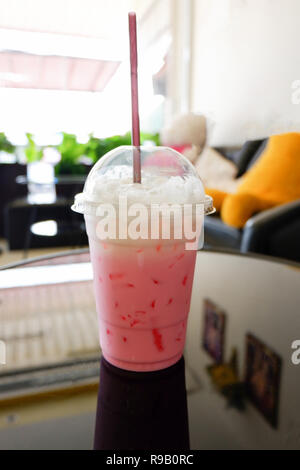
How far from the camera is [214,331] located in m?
0.47

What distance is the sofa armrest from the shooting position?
1243 mm

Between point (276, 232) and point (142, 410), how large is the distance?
108 cm

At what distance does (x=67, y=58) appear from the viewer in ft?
11.8

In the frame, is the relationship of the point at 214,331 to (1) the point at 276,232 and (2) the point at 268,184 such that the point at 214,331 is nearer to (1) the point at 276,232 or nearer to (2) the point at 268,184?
(2) the point at 268,184

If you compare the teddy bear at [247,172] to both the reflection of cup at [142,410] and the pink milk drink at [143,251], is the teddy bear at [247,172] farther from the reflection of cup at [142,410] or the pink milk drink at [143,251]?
the reflection of cup at [142,410]

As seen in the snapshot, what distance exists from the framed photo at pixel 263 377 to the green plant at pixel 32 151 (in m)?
3.05

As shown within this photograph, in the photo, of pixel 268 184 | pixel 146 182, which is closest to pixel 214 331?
pixel 146 182

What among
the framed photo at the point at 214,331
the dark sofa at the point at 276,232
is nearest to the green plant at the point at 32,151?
the dark sofa at the point at 276,232

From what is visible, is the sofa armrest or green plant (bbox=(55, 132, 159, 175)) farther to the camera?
green plant (bbox=(55, 132, 159, 175))

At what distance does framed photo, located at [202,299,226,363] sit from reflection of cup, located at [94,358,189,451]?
54 mm

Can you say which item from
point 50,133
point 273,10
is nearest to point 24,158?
point 50,133

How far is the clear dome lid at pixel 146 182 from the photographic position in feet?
1.10

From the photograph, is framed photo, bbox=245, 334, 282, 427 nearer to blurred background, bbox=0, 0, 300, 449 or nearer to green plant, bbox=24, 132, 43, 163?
blurred background, bbox=0, 0, 300, 449

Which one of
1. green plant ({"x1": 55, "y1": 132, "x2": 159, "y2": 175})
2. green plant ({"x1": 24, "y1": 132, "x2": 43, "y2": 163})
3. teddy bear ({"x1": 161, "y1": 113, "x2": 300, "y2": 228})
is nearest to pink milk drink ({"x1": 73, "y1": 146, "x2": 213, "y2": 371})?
teddy bear ({"x1": 161, "y1": 113, "x2": 300, "y2": 228})
